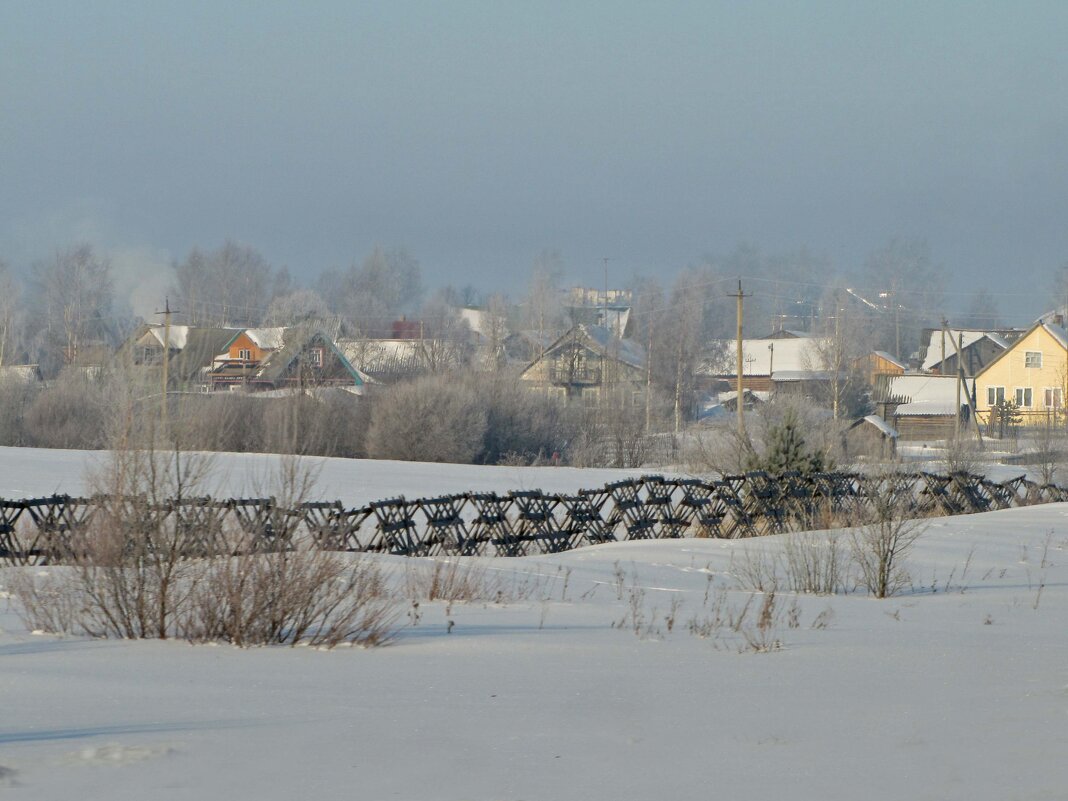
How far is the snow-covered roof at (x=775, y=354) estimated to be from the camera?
310 feet

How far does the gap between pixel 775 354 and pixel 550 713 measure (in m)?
94.2

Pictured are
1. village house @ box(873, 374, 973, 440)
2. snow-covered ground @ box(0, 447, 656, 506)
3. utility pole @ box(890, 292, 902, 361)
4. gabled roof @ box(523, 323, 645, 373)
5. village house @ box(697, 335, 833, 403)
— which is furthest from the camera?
utility pole @ box(890, 292, 902, 361)

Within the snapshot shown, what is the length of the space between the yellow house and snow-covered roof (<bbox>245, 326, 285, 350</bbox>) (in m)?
39.3

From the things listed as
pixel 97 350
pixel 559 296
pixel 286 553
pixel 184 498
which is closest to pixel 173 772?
pixel 286 553

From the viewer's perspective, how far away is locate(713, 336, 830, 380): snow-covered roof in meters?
94.6

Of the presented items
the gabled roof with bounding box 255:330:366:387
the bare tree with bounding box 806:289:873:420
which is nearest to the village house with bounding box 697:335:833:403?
the bare tree with bounding box 806:289:873:420

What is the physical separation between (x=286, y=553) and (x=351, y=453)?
44405mm

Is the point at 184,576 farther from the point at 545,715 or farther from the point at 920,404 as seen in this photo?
the point at 920,404

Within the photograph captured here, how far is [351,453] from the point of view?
53219 millimetres

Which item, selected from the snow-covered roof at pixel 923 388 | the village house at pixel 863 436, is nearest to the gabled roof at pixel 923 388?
the snow-covered roof at pixel 923 388

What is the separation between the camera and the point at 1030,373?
245 ft

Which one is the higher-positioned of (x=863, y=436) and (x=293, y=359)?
(x=293, y=359)

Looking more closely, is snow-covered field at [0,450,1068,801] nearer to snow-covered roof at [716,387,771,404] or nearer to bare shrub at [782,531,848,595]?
bare shrub at [782,531,848,595]

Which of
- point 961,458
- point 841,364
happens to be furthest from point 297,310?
point 961,458
